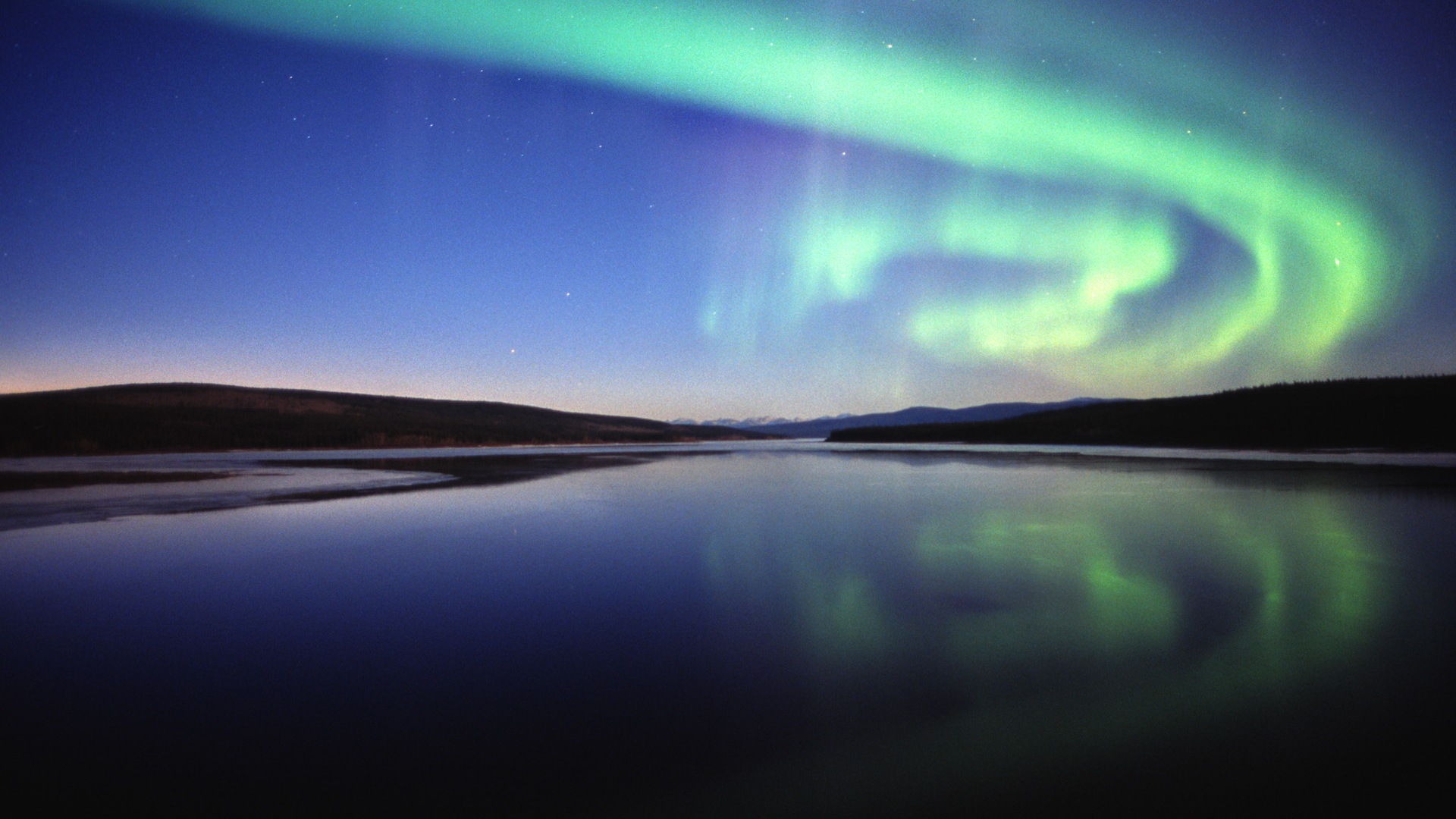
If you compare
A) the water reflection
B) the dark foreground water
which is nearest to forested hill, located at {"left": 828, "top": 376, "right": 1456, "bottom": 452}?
the water reflection

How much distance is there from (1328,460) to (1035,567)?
29430 millimetres

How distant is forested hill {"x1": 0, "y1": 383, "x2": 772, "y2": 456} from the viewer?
5003cm

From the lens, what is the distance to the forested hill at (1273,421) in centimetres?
4550

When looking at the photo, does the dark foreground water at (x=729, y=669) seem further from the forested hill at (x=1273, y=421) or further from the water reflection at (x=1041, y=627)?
the forested hill at (x=1273, y=421)

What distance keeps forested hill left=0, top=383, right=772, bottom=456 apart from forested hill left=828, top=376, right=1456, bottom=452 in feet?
186

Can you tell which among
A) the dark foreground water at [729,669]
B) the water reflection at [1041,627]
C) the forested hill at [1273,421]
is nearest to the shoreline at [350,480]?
the dark foreground water at [729,669]

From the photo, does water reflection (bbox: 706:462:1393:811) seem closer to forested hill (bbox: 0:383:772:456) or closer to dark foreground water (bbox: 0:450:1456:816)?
dark foreground water (bbox: 0:450:1456:816)

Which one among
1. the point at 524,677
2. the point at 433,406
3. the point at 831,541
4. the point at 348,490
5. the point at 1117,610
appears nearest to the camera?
the point at 524,677

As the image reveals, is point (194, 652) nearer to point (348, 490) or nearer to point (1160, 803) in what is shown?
point (1160, 803)

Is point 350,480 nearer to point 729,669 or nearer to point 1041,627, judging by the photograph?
point 729,669

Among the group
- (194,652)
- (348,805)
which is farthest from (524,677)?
(194,652)

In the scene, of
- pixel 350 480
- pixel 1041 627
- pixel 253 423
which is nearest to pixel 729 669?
pixel 1041 627

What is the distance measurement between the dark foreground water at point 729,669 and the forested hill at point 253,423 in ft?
179

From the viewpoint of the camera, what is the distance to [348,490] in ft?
58.2
